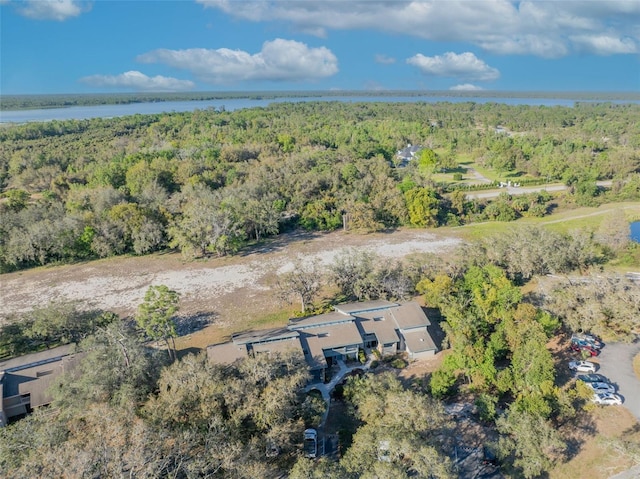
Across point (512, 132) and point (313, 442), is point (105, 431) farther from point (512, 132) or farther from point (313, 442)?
point (512, 132)

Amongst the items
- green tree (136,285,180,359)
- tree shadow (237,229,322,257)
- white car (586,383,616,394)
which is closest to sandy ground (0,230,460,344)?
tree shadow (237,229,322,257)

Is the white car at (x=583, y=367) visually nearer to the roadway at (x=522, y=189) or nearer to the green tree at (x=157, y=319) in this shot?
the green tree at (x=157, y=319)

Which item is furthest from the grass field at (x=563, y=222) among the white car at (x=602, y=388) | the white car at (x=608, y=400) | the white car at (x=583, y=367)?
the white car at (x=608, y=400)

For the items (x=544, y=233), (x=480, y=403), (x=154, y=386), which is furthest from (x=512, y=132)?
(x=154, y=386)

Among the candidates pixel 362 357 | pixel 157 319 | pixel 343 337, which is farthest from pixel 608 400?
pixel 157 319

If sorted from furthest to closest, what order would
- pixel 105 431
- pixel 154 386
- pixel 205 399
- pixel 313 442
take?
pixel 154 386
pixel 313 442
pixel 205 399
pixel 105 431

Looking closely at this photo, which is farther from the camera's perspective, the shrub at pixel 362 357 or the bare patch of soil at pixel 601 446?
the shrub at pixel 362 357
